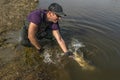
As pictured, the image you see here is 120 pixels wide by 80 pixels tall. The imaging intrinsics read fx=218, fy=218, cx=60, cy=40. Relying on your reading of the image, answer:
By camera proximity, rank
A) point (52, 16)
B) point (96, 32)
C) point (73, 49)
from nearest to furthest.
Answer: point (52, 16), point (73, 49), point (96, 32)

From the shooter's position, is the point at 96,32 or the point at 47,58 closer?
the point at 47,58

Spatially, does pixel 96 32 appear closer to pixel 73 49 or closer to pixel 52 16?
pixel 73 49

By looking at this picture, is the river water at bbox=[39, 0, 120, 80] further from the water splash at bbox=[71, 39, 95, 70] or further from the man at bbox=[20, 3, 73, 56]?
the man at bbox=[20, 3, 73, 56]

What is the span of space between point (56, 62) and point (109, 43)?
7.93 ft

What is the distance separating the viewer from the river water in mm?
6486

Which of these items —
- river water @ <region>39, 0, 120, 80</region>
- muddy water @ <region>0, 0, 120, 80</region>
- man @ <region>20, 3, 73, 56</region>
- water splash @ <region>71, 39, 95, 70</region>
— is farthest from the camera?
water splash @ <region>71, 39, 95, 70</region>

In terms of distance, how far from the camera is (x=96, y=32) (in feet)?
30.7

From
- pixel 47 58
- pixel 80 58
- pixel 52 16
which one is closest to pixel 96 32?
pixel 80 58

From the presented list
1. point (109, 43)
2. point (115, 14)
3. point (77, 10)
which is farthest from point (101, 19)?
point (109, 43)

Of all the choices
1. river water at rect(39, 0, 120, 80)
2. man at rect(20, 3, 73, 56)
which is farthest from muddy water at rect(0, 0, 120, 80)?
man at rect(20, 3, 73, 56)

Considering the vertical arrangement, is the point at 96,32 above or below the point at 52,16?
below

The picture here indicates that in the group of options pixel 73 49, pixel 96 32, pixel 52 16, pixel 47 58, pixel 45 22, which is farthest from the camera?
pixel 96 32

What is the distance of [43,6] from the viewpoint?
12773 mm

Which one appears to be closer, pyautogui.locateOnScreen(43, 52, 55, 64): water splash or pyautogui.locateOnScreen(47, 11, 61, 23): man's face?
pyautogui.locateOnScreen(47, 11, 61, 23): man's face
